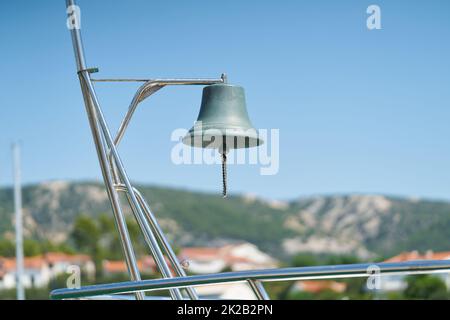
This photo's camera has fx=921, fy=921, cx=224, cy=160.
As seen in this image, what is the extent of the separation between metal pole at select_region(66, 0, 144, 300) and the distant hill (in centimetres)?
10836

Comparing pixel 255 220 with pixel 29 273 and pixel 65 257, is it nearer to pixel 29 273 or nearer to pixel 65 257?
pixel 65 257

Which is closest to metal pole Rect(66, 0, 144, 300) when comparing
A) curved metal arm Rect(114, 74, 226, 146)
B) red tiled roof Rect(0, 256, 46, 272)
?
curved metal arm Rect(114, 74, 226, 146)

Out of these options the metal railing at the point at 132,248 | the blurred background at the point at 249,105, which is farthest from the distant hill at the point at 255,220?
the metal railing at the point at 132,248

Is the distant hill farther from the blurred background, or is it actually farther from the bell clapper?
the bell clapper

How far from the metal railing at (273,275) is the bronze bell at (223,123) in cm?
134

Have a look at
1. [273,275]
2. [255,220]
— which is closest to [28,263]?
[255,220]

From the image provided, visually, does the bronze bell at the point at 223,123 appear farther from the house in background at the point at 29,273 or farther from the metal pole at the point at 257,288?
the house in background at the point at 29,273

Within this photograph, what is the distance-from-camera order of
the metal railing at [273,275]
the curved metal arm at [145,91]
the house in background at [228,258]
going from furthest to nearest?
the house in background at [228,258]
the curved metal arm at [145,91]
the metal railing at [273,275]

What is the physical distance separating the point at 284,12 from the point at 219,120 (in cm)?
11805

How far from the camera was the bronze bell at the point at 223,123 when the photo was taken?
5148mm

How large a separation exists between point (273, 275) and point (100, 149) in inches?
67.5

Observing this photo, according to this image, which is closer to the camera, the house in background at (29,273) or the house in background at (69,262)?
the house in background at (29,273)
